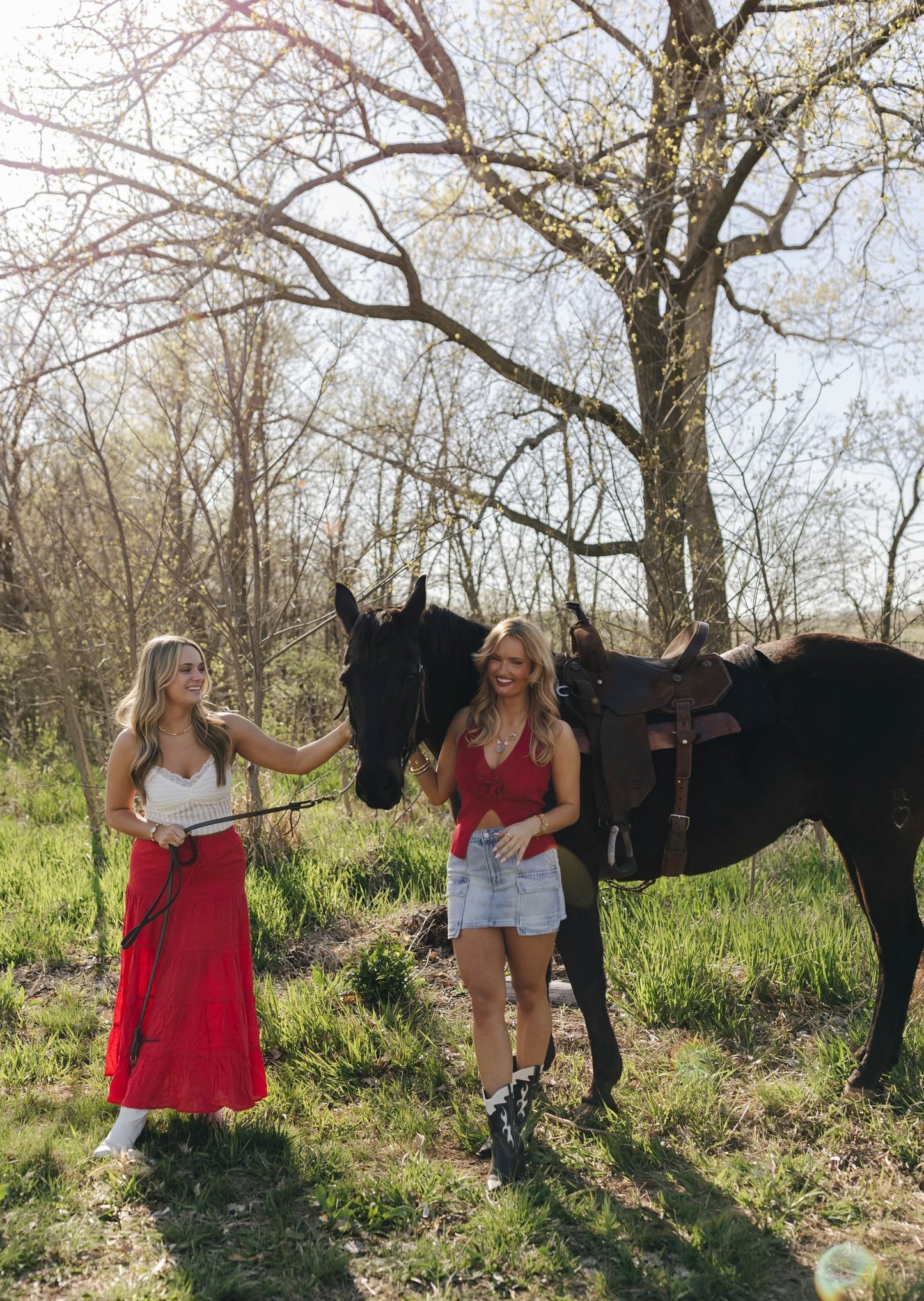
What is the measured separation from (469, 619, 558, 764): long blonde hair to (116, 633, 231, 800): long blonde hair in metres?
1.04

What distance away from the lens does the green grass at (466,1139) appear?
260 cm

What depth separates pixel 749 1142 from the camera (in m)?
3.26

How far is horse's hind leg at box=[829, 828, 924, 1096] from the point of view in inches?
138

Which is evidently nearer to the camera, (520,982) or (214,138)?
(520,982)

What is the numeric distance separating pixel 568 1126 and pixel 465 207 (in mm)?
8638

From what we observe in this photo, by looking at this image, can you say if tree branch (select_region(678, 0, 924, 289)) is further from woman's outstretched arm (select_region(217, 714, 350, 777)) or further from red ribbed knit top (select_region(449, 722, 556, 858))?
woman's outstretched arm (select_region(217, 714, 350, 777))

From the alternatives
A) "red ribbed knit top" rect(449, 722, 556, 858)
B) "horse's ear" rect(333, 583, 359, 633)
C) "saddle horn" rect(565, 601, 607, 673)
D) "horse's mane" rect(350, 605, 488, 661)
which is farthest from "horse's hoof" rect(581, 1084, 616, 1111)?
"horse's ear" rect(333, 583, 359, 633)

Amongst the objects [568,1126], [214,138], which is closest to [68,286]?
[214,138]

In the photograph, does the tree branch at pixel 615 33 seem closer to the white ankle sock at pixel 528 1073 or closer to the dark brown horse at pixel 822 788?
the dark brown horse at pixel 822 788

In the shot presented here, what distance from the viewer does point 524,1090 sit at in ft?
10.1

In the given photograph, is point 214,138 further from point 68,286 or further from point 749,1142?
point 749,1142

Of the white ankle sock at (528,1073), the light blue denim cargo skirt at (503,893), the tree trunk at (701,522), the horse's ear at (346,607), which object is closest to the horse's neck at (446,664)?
the horse's ear at (346,607)

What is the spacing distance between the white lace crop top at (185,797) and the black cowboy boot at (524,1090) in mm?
1402

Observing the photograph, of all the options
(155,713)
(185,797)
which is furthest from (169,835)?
(155,713)
